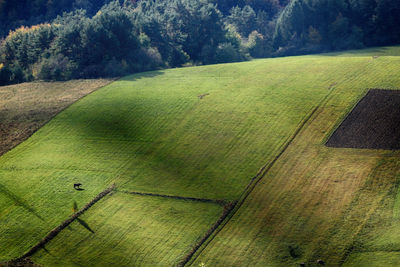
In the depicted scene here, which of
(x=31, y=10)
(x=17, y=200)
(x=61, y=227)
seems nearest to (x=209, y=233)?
(x=61, y=227)

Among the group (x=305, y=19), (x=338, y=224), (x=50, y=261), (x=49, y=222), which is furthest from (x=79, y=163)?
(x=305, y=19)

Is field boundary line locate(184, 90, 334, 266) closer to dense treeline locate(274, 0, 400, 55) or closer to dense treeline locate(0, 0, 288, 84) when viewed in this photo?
dense treeline locate(0, 0, 288, 84)

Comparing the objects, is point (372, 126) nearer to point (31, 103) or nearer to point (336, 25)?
point (31, 103)

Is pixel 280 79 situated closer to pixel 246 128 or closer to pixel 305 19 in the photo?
pixel 246 128

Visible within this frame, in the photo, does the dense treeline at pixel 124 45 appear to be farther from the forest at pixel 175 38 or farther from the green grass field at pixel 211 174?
the green grass field at pixel 211 174

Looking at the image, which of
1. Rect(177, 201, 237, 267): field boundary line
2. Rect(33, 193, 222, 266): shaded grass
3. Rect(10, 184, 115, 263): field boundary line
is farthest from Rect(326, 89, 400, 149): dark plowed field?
Rect(10, 184, 115, 263): field boundary line

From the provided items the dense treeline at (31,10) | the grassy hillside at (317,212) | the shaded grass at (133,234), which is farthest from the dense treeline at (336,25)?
the shaded grass at (133,234)
